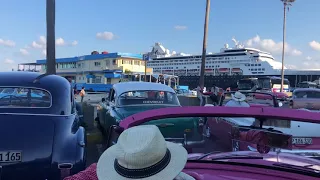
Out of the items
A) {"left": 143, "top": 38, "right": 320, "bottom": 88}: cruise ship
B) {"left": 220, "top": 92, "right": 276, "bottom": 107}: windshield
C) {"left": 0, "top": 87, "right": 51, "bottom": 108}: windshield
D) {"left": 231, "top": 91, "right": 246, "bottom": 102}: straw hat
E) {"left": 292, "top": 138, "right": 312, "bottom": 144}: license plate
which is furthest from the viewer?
{"left": 143, "top": 38, "right": 320, "bottom": 88}: cruise ship

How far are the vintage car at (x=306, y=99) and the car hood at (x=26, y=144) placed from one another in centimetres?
1402

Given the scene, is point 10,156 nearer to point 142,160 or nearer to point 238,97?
point 142,160

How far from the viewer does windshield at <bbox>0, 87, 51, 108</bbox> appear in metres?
4.31

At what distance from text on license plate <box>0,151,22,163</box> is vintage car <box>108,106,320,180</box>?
1.36m

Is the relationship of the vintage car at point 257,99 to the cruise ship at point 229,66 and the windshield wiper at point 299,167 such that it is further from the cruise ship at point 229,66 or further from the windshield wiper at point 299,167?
the cruise ship at point 229,66

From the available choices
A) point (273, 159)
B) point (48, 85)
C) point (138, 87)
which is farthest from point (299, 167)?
point (138, 87)

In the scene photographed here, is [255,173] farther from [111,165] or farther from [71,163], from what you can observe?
[71,163]

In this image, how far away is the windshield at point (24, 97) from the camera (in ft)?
14.1

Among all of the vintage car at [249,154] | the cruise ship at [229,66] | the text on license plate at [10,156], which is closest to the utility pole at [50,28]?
the text on license plate at [10,156]

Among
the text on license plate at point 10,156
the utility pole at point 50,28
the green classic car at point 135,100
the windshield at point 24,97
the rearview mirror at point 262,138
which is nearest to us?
the rearview mirror at point 262,138

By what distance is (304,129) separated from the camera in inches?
103

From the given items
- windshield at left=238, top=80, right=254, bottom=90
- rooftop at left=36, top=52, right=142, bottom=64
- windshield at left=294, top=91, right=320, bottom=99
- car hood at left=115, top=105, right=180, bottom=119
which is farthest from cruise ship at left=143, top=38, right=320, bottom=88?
car hood at left=115, top=105, right=180, bottom=119

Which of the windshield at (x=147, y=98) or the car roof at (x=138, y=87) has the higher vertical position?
the car roof at (x=138, y=87)

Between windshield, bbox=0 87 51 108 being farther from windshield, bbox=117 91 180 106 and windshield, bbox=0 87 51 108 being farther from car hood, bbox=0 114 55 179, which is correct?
windshield, bbox=117 91 180 106
